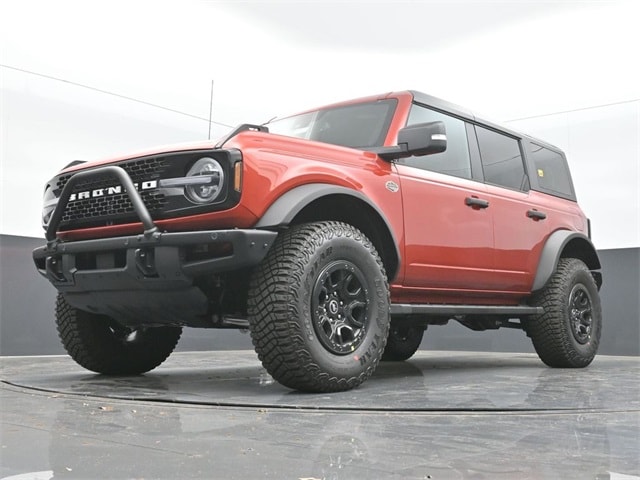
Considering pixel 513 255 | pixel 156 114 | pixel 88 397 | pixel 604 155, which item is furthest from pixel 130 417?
pixel 604 155

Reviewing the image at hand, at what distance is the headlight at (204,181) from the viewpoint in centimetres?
351

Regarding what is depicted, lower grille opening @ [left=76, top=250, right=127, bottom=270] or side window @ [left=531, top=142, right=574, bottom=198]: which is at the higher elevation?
side window @ [left=531, top=142, right=574, bottom=198]

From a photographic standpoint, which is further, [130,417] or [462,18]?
[462,18]

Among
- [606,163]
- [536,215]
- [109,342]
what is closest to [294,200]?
[109,342]

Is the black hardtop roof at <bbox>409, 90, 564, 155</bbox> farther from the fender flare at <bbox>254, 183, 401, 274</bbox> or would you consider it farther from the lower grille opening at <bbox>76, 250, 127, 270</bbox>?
the lower grille opening at <bbox>76, 250, 127, 270</bbox>

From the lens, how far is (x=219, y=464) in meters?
1.96

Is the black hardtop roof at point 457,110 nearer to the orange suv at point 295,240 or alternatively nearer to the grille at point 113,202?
the orange suv at point 295,240

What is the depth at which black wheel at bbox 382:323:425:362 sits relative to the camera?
22.7 ft

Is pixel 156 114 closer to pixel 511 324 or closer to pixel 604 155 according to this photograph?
pixel 511 324

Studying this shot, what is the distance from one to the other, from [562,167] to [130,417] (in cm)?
507

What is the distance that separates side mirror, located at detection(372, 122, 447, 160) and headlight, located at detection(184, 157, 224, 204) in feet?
4.01

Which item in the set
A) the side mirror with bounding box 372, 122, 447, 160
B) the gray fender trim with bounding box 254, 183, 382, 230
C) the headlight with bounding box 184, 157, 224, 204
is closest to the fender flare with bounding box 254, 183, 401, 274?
the gray fender trim with bounding box 254, 183, 382, 230

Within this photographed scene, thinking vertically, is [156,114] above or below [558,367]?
above

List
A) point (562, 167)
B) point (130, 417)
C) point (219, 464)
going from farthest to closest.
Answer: point (562, 167) < point (130, 417) < point (219, 464)
